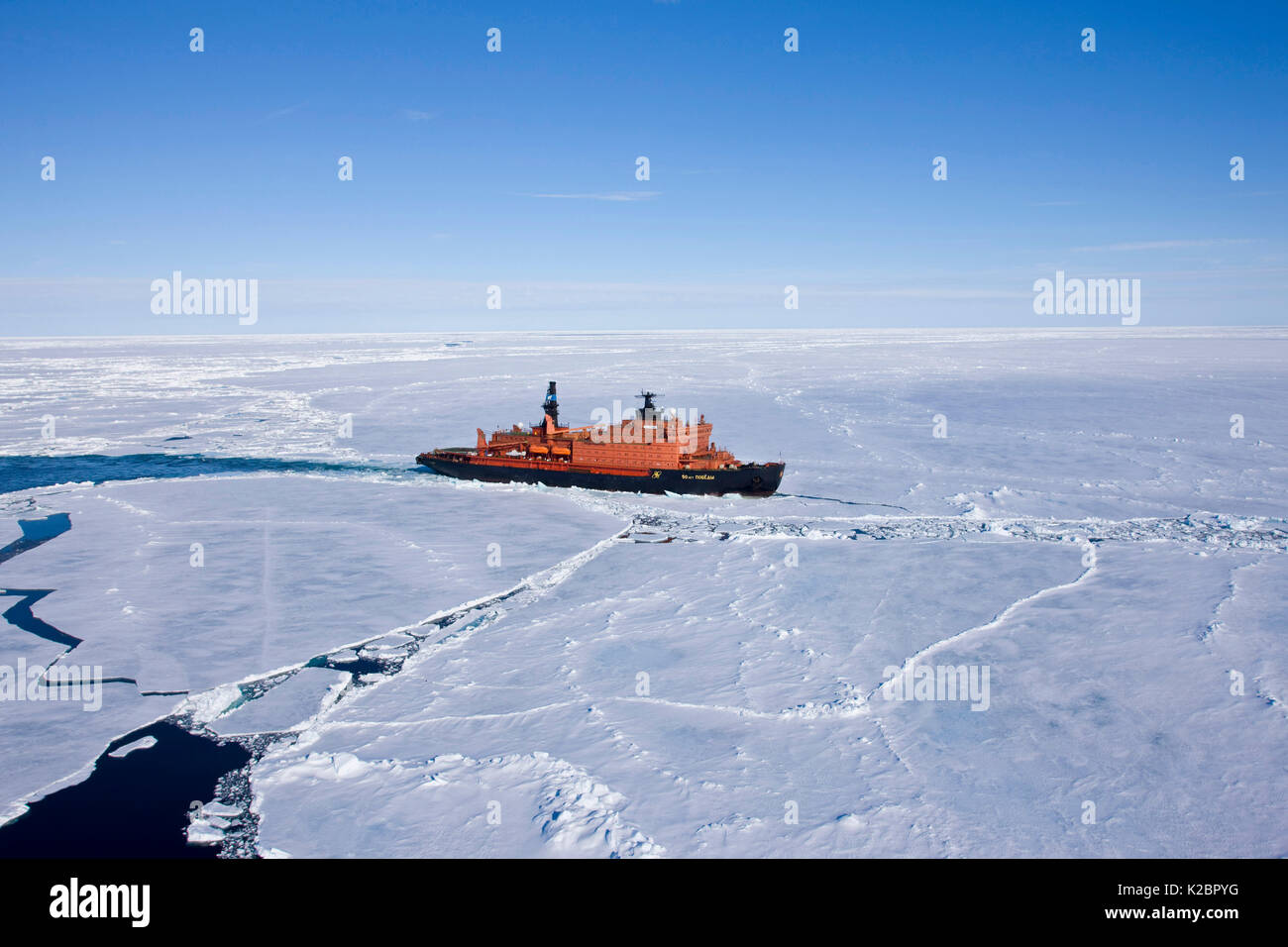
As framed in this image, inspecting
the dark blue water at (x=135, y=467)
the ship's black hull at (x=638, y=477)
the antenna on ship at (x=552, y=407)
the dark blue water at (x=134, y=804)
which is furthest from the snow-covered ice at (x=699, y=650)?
the antenna on ship at (x=552, y=407)

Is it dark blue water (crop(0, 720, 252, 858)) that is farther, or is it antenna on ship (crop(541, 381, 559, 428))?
antenna on ship (crop(541, 381, 559, 428))

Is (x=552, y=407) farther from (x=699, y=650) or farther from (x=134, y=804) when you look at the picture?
(x=134, y=804)

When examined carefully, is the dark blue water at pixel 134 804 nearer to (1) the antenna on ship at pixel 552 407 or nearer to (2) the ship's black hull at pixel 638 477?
(2) the ship's black hull at pixel 638 477

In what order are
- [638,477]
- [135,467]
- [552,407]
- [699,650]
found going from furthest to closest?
[552,407] < [135,467] < [638,477] < [699,650]

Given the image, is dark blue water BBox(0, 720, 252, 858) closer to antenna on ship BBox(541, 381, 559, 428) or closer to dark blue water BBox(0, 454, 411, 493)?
dark blue water BBox(0, 454, 411, 493)

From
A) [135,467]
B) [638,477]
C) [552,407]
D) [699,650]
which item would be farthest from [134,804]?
[135,467]

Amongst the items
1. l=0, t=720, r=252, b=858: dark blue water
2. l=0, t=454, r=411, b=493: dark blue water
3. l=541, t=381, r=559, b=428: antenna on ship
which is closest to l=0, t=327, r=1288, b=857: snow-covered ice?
l=0, t=720, r=252, b=858: dark blue water

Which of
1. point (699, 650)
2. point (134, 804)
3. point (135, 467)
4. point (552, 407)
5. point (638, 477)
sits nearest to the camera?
point (134, 804)
